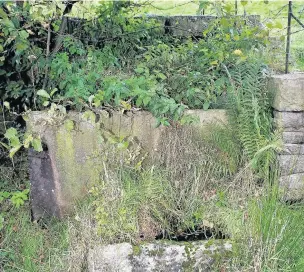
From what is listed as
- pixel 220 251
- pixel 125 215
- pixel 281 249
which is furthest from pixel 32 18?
pixel 281 249

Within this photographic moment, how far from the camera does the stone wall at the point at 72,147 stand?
13.3ft

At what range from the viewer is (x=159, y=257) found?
3439mm

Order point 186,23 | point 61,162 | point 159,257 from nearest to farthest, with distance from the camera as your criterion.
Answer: point 159,257 → point 61,162 → point 186,23

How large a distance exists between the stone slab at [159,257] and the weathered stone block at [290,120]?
1.18 meters

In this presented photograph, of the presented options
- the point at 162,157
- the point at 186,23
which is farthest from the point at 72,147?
the point at 186,23

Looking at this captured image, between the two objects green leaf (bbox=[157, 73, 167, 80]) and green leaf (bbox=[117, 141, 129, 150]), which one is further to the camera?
green leaf (bbox=[157, 73, 167, 80])

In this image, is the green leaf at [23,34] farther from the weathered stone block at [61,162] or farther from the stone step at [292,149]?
the stone step at [292,149]

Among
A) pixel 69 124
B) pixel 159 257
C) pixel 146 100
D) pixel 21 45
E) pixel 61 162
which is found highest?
pixel 21 45

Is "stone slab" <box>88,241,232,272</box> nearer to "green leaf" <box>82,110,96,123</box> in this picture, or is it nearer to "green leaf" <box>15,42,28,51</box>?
"green leaf" <box>82,110,96,123</box>

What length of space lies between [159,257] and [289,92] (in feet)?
5.68

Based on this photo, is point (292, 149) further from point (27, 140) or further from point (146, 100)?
point (27, 140)

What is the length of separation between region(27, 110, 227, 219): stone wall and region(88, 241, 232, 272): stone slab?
94cm

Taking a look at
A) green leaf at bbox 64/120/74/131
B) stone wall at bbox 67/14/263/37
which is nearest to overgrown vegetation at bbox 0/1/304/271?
green leaf at bbox 64/120/74/131

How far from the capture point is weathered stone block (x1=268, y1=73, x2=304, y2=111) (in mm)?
3865
